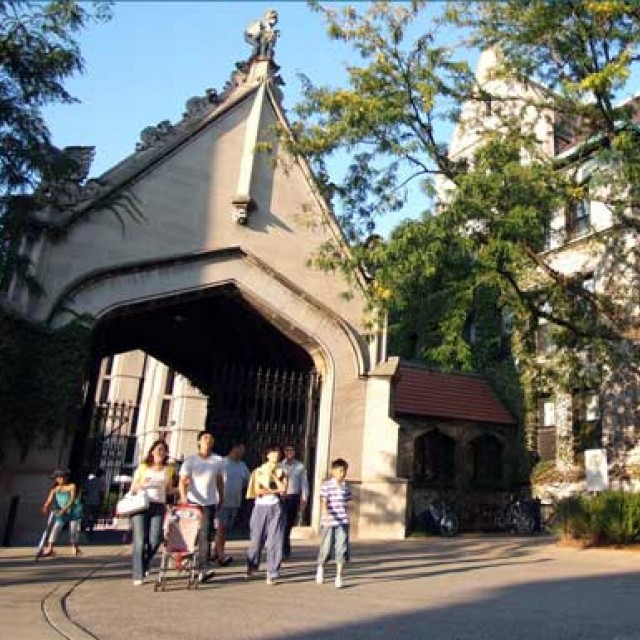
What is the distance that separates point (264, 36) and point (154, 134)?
4.36 metres

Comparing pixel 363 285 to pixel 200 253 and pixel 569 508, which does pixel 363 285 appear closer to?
pixel 200 253

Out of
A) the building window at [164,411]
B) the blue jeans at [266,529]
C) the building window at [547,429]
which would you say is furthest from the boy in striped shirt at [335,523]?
the building window at [164,411]

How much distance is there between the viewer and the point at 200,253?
15211mm

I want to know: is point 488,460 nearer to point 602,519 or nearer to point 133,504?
point 602,519

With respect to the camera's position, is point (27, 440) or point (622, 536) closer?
point (27, 440)

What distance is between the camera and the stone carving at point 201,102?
16516 mm

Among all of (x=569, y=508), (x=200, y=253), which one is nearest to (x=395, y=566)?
(x=569, y=508)

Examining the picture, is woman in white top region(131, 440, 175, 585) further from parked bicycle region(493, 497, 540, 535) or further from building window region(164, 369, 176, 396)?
building window region(164, 369, 176, 396)

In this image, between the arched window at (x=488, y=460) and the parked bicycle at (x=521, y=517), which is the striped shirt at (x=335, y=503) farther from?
the arched window at (x=488, y=460)

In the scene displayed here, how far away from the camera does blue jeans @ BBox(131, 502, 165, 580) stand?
26.4ft

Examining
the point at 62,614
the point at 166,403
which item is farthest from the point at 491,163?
the point at 166,403

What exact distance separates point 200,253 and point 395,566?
796 cm

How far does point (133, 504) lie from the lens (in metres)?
8.09

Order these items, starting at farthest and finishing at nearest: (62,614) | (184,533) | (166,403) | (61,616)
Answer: (166,403) → (184,533) → (62,614) → (61,616)
